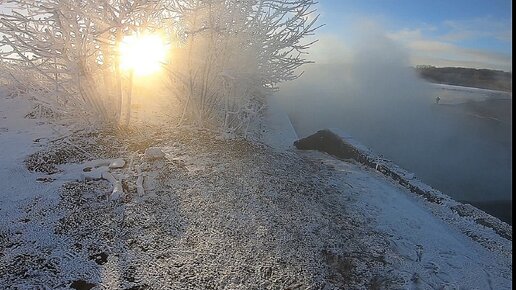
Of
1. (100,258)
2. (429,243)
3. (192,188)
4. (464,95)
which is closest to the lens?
(100,258)

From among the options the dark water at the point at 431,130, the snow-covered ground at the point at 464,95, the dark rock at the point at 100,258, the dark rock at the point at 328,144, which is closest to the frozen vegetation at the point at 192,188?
the dark rock at the point at 100,258

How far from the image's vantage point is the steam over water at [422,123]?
12.2m

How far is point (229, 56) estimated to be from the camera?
1048cm

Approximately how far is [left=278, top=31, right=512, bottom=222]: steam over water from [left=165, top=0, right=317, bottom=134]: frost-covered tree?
560cm

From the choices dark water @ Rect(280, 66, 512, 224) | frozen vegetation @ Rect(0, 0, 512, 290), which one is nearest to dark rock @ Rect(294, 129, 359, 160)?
frozen vegetation @ Rect(0, 0, 512, 290)

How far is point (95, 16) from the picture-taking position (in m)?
8.45

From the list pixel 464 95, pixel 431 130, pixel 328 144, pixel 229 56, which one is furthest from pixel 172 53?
pixel 464 95

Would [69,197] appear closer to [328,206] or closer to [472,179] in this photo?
[328,206]

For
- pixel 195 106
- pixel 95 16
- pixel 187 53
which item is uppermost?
pixel 95 16

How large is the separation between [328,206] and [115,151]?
13.9ft

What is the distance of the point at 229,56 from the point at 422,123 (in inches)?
521

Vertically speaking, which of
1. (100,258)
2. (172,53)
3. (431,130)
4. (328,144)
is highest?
(172,53)

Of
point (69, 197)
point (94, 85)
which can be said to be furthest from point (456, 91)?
point (69, 197)

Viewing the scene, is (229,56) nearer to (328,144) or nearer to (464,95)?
(328,144)
